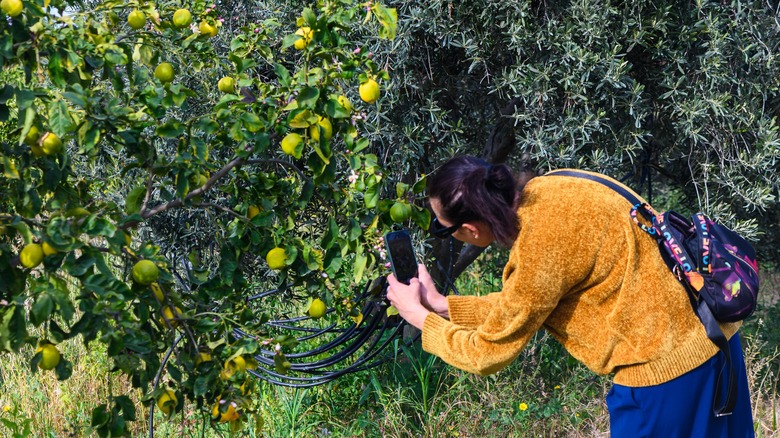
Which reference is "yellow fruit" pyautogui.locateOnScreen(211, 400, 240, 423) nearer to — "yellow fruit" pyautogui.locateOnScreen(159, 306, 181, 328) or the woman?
"yellow fruit" pyautogui.locateOnScreen(159, 306, 181, 328)

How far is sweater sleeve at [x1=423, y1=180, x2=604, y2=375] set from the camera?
2.15 m

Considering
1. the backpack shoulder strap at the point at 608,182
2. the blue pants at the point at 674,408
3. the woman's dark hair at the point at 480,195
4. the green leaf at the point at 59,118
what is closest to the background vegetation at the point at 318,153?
the green leaf at the point at 59,118

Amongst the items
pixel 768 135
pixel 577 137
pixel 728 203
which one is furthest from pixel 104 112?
pixel 728 203

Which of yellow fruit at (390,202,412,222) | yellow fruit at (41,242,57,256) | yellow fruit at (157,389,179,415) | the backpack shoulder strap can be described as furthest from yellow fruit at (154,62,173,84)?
the backpack shoulder strap

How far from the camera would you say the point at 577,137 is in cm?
338

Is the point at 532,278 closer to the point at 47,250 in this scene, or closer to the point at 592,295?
the point at 592,295

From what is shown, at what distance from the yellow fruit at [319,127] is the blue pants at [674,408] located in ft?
3.47

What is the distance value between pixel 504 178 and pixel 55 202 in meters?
1.16

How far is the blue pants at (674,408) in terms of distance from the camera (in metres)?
2.26

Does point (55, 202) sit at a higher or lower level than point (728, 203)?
higher

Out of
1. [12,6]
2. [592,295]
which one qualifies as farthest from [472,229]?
[12,6]

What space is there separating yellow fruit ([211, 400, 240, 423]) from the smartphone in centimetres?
63

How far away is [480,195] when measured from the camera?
7.33 ft

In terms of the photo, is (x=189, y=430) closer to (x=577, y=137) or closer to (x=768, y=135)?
(x=577, y=137)
